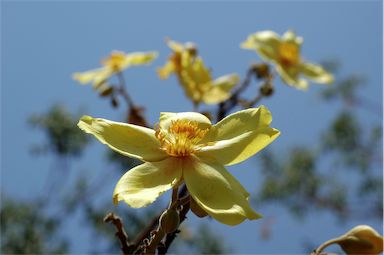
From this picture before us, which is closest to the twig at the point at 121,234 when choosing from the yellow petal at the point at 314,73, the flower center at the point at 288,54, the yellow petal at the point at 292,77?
the yellow petal at the point at 292,77

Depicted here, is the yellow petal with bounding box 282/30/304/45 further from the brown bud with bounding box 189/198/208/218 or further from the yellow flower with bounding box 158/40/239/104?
the brown bud with bounding box 189/198/208/218

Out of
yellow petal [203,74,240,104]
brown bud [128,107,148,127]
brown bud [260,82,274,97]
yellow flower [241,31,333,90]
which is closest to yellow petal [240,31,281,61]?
yellow flower [241,31,333,90]

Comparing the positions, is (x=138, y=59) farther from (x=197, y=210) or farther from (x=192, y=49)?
(x=197, y=210)

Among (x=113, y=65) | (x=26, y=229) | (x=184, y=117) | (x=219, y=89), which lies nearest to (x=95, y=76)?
(x=113, y=65)

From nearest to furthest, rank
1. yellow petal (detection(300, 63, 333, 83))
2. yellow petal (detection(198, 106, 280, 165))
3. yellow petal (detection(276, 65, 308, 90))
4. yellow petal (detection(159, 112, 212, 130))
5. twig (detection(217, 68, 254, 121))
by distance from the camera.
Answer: yellow petal (detection(198, 106, 280, 165)) < yellow petal (detection(159, 112, 212, 130)) < twig (detection(217, 68, 254, 121)) < yellow petal (detection(276, 65, 308, 90)) < yellow petal (detection(300, 63, 333, 83))

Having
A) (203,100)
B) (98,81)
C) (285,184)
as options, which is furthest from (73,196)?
(203,100)
